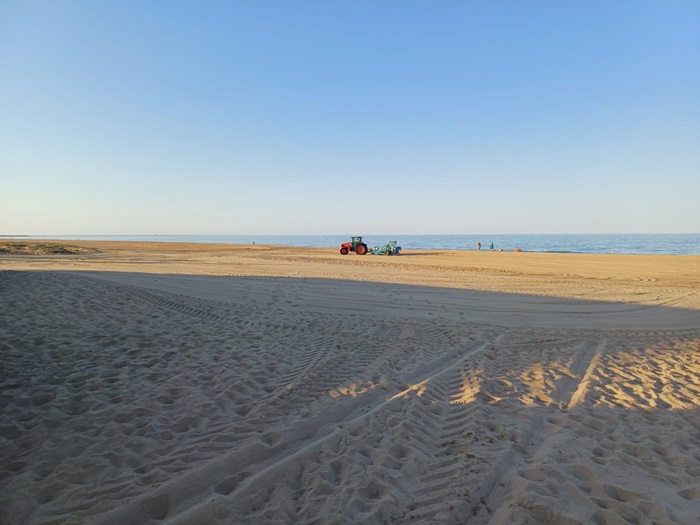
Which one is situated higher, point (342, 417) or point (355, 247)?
point (355, 247)

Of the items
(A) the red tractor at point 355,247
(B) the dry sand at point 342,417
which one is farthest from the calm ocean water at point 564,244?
(B) the dry sand at point 342,417

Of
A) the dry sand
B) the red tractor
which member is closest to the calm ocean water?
the red tractor

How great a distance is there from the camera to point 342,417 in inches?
162

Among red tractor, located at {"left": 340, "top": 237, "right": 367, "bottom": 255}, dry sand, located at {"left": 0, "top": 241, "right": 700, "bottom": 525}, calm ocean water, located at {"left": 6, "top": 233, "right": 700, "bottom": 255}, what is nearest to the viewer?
dry sand, located at {"left": 0, "top": 241, "right": 700, "bottom": 525}

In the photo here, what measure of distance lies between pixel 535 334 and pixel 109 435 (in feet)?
25.1

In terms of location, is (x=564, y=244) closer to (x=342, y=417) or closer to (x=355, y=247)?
(x=355, y=247)

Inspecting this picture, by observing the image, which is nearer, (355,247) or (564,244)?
(355,247)

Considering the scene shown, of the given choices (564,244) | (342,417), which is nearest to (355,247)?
(342,417)

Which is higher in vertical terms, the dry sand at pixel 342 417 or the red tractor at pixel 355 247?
the red tractor at pixel 355 247

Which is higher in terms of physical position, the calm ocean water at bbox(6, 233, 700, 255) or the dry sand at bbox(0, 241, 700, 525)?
the calm ocean water at bbox(6, 233, 700, 255)

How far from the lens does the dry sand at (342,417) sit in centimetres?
279

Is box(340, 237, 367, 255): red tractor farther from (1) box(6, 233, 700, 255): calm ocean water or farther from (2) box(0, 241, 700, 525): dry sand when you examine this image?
(2) box(0, 241, 700, 525): dry sand

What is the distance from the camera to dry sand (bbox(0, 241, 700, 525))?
2.79 metres

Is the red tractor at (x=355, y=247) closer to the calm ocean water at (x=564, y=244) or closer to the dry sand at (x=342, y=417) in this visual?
the calm ocean water at (x=564, y=244)
